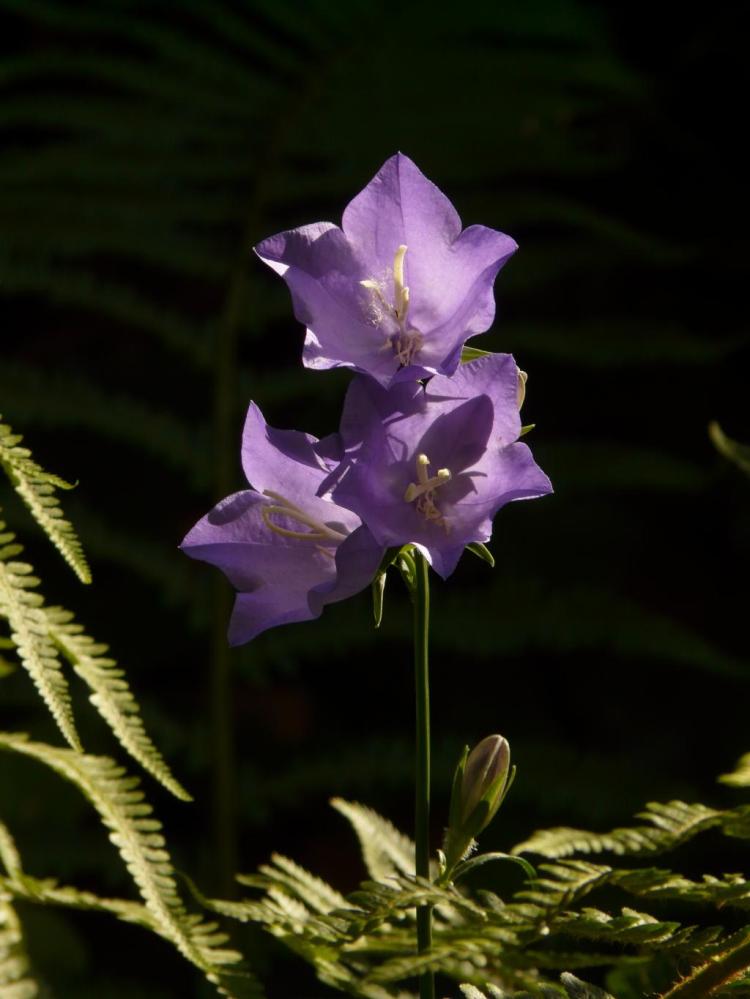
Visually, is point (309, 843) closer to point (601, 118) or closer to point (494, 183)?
point (494, 183)

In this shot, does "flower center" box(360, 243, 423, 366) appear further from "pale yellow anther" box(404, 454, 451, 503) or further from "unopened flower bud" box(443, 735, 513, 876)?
"unopened flower bud" box(443, 735, 513, 876)

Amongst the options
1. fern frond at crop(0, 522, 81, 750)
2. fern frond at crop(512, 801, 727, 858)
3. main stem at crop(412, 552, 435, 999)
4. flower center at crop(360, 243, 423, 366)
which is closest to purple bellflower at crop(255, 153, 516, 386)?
flower center at crop(360, 243, 423, 366)

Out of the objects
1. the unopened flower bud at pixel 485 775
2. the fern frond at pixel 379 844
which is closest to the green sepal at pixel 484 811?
the unopened flower bud at pixel 485 775

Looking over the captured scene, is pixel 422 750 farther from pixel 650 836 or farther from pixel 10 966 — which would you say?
pixel 10 966

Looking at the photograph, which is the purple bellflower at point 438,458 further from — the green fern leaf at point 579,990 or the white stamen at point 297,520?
the green fern leaf at point 579,990

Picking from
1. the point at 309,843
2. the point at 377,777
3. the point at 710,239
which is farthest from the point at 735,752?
the point at 710,239

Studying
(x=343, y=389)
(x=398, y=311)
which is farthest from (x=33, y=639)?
(x=343, y=389)
